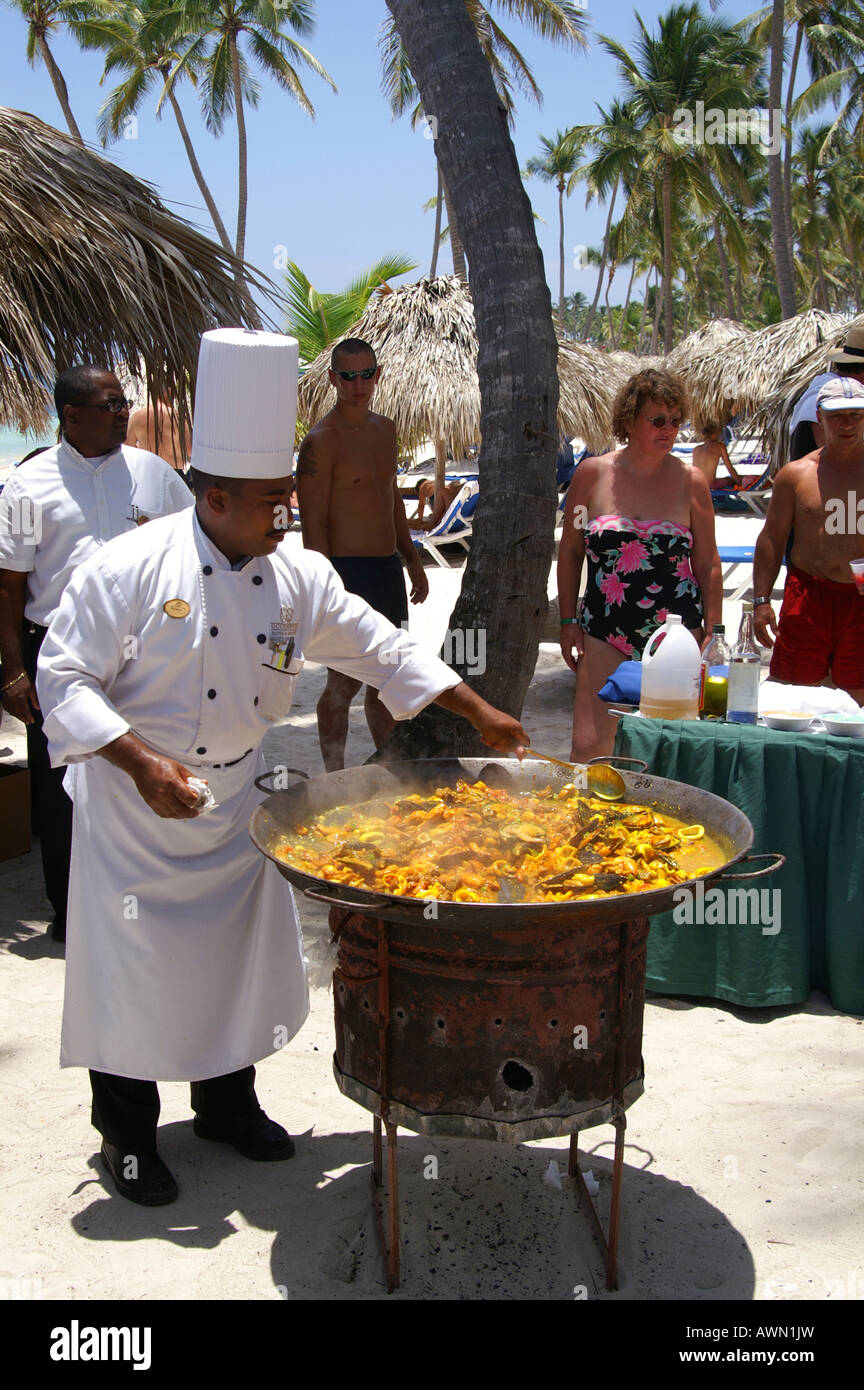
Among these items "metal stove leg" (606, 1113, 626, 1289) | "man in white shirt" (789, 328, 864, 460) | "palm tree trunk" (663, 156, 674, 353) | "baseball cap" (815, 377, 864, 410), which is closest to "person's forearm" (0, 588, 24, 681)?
"metal stove leg" (606, 1113, 626, 1289)

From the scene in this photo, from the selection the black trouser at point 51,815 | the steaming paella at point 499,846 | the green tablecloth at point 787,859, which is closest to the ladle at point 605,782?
the steaming paella at point 499,846

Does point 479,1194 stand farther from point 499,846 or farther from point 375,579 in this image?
point 375,579

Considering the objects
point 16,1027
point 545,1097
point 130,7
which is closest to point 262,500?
point 545,1097

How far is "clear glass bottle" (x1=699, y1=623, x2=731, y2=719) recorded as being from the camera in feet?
13.8

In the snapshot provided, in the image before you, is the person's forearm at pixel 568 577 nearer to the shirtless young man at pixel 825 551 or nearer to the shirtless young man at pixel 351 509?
the shirtless young man at pixel 825 551

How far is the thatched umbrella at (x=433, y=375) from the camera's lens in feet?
41.9

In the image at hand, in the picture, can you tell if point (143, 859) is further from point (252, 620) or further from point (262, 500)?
point (262, 500)

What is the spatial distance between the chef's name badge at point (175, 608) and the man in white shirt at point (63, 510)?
1801 millimetres

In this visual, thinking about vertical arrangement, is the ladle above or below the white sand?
above

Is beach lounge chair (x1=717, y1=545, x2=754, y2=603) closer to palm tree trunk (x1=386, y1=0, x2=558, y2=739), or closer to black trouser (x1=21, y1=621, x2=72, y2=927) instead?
palm tree trunk (x1=386, y1=0, x2=558, y2=739)

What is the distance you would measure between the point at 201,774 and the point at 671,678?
6.19 feet

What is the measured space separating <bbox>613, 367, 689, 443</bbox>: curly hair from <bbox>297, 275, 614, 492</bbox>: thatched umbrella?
7.87 metres

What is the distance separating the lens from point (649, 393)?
4.57 m
